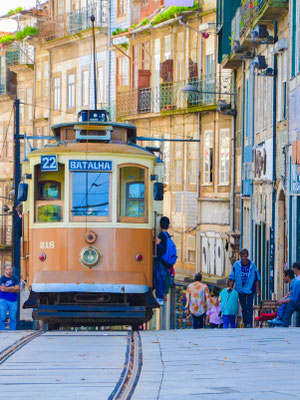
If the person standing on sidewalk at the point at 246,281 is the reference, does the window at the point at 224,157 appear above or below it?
above

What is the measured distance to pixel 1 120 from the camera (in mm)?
61219

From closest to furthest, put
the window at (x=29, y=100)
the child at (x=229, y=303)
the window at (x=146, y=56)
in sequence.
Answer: the child at (x=229, y=303) < the window at (x=146, y=56) < the window at (x=29, y=100)

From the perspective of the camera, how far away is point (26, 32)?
54.9 meters

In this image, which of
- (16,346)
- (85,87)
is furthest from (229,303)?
(85,87)

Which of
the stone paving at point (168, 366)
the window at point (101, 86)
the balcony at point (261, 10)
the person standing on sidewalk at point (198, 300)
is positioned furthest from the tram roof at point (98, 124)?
the window at point (101, 86)

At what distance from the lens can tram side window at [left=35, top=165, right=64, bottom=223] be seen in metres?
18.6

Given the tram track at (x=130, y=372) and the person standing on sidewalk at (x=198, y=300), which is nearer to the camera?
the tram track at (x=130, y=372)

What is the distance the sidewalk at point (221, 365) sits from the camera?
10.5m

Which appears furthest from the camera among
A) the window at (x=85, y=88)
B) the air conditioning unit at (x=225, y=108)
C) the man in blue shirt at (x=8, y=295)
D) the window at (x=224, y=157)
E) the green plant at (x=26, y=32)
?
the green plant at (x=26, y=32)

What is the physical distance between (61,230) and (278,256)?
824cm

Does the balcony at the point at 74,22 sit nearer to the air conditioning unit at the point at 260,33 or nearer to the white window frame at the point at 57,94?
the white window frame at the point at 57,94

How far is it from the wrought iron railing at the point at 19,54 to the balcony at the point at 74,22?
2.63 m

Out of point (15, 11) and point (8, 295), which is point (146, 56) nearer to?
point (15, 11)

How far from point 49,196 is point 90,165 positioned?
2.78ft
